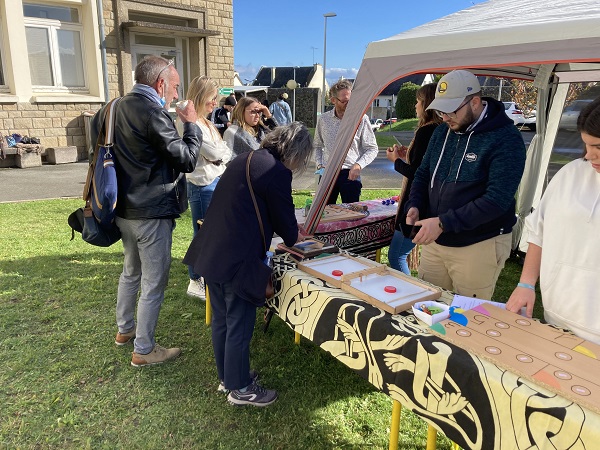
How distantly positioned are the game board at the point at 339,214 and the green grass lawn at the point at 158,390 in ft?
2.93

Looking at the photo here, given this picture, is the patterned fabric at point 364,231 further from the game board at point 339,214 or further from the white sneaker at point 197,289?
the white sneaker at point 197,289

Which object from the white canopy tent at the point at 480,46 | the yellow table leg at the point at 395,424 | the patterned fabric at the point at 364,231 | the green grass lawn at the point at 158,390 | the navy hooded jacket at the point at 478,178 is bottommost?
the green grass lawn at the point at 158,390

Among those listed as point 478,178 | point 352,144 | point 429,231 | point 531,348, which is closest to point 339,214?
point 352,144

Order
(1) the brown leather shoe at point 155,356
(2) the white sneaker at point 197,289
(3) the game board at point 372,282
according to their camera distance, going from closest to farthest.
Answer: (3) the game board at point 372,282
(1) the brown leather shoe at point 155,356
(2) the white sneaker at point 197,289

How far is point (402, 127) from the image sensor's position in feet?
74.7

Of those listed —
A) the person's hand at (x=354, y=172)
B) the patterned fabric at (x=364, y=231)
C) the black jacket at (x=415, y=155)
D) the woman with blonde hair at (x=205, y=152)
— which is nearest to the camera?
the black jacket at (x=415, y=155)

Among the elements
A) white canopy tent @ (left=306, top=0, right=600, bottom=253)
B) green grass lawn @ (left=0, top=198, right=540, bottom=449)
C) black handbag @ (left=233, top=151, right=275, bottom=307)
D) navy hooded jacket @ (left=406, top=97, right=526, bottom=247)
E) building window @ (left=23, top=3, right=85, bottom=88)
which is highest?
building window @ (left=23, top=3, right=85, bottom=88)

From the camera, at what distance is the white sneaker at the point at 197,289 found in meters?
3.62

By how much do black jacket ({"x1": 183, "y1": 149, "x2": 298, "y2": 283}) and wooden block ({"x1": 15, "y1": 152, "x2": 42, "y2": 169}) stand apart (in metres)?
9.29

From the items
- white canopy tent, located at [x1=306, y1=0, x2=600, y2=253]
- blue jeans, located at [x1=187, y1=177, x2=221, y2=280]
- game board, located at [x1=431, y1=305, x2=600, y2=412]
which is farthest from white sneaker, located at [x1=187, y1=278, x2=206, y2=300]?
game board, located at [x1=431, y1=305, x2=600, y2=412]

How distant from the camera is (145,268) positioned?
8.18 ft

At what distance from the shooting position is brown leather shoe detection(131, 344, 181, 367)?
2.66 meters

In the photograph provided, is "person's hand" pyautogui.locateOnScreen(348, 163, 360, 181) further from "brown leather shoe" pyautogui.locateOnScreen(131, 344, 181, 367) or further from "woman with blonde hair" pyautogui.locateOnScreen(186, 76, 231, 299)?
"brown leather shoe" pyautogui.locateOnScreen(131, 344, 181, 367)

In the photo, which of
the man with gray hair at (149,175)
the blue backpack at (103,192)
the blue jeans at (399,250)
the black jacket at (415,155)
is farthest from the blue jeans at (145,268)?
the blue jeans at (399,250)
